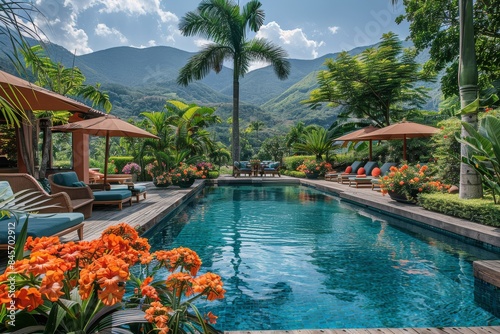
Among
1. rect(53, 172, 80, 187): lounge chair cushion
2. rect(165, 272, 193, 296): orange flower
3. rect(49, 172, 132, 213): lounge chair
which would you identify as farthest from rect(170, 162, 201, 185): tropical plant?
rect(165, 272, 193, 296): orange flower

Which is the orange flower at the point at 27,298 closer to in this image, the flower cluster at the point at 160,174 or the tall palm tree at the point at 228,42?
the flower cluster at the point at 160,174

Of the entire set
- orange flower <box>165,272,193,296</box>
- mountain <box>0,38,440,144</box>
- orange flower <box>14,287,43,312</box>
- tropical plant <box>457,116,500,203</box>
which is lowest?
orange flower <box>165,272,193,296</box>

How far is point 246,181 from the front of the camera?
1703 cm

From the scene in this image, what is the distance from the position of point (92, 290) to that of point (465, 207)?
6.49 m

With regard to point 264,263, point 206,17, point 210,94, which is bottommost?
point 264,263

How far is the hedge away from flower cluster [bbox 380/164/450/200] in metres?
0.51

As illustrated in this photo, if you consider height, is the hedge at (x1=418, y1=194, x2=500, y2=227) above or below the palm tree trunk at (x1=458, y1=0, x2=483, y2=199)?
below

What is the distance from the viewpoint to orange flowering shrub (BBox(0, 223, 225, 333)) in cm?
127

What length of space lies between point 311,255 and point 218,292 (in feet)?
12.4

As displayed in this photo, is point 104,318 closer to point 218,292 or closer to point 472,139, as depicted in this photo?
point 218,292

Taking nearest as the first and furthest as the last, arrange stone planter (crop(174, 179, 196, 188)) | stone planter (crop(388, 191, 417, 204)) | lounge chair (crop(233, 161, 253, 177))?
1. stone planter (crop(388, 191, 417, 204))
2. stone planter (crop(174, 179, 196, 188))
3. lounge chair (crop(233, 161, 253, 177))

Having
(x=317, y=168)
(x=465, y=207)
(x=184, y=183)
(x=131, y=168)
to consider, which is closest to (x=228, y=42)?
(x=317, y=168)

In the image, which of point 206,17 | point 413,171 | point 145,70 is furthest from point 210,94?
point 413,171

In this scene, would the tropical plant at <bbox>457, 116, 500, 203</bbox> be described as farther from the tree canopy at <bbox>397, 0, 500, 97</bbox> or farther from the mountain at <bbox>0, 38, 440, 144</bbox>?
the mountain at <bbox>0, 38, 440, 144</bbox>
